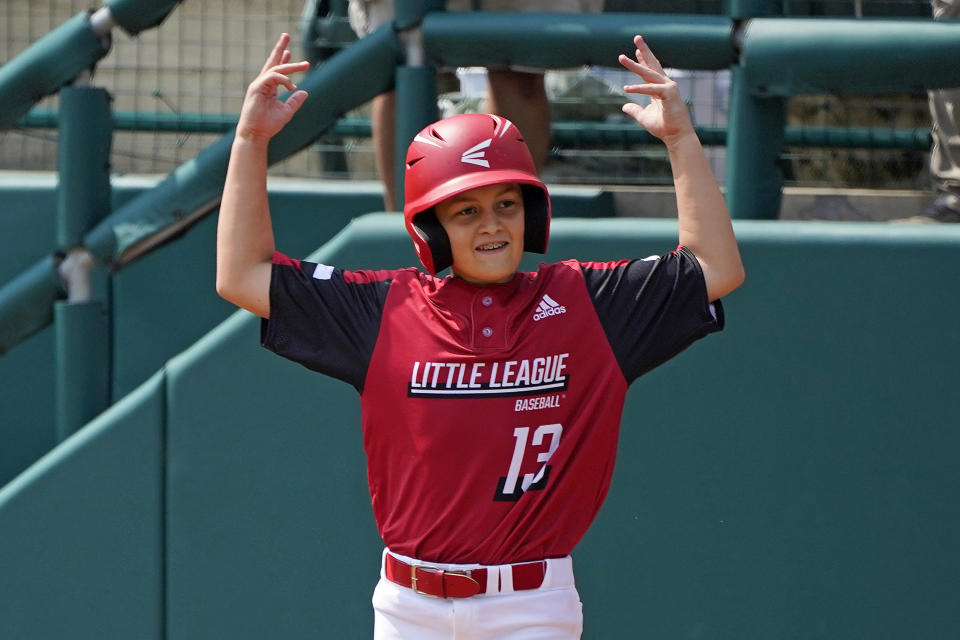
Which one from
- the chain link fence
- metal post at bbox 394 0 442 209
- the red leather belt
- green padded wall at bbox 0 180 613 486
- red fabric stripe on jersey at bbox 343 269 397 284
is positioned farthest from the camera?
the chain link fence

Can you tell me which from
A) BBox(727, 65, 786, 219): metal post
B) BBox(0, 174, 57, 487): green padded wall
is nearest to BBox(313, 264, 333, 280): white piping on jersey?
BBox(727, 65, 786, 219): metal post

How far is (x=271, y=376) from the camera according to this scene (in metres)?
2.85

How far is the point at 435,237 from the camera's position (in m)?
2.11

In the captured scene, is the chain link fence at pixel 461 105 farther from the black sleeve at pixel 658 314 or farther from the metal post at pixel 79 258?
the black sleeve at pixel 658 314

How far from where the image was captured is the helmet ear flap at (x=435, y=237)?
2.11 metres

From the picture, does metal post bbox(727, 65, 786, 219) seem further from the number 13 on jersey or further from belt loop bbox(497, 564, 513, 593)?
belt loop bbox(497, 564, 513, 593)

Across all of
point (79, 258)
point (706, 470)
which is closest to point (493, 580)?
point (706, 470)

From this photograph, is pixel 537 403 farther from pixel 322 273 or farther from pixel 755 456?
pixel 755 456

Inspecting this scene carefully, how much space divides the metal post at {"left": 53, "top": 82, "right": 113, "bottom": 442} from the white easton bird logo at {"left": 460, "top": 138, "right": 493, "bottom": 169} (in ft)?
4.94

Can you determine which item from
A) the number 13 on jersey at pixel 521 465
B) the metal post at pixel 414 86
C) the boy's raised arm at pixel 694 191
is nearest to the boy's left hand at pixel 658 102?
the boy's raised arm at pixel 694 191

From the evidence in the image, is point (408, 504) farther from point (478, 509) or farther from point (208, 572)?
point (208, 572)

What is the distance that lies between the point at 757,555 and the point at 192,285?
2.10 m

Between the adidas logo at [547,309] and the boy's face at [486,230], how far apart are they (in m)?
0.09

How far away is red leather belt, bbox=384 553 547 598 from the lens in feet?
6.61
